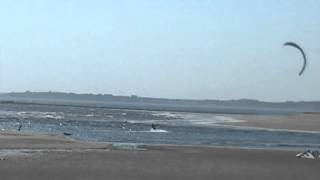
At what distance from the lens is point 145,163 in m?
22.0

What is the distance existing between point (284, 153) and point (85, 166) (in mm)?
11437

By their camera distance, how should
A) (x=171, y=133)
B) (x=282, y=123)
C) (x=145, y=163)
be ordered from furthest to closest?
(x=282, y=123) → (x=171, y=133) → (x=145, y=163)

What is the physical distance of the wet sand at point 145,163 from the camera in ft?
61.7

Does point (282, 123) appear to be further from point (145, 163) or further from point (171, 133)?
point (145, 163)

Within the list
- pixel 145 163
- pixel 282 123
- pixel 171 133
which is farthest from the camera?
pixel 282 123

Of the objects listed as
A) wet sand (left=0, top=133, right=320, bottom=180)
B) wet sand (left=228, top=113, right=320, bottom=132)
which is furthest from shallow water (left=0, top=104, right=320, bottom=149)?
wet sand (left=228, top=113, right=320, bottom=132)

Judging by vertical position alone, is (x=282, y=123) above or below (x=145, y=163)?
above

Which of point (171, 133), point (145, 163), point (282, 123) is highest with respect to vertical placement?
point (282, 123)

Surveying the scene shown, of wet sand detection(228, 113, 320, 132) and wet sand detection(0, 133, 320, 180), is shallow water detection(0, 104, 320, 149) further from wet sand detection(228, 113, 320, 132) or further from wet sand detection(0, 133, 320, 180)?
wet sand detection(228, 113, 320, 132)

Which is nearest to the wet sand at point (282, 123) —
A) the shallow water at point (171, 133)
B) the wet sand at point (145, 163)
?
the shallow water at point (171, 133)

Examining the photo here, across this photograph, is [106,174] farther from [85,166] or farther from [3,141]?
[3,141]

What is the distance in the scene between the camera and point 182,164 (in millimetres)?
22109

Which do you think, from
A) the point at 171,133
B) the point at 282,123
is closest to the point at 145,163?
the point at 171,133

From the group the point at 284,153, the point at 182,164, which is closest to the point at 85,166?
the point at 182,164
